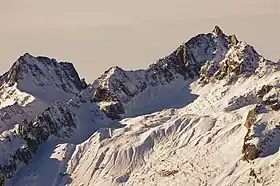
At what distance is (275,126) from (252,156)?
9837 millimetres

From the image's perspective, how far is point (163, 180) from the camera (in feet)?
627

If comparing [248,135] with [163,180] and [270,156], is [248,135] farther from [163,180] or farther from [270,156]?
[163,180]

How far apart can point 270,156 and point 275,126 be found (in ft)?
32.0

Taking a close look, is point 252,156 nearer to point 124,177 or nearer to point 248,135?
point 248,135

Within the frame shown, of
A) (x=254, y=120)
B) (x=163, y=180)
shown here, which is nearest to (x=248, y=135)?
(x=254, y=120)

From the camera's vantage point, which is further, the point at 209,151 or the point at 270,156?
the point at 209,151

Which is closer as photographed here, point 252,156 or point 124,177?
point 252,156

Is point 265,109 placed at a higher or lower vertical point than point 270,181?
higher

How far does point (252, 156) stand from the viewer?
184 meters

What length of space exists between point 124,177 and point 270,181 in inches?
1384

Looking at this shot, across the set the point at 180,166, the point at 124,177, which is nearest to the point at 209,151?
the point at 180,166

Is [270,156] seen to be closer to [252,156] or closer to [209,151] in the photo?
[252,156]

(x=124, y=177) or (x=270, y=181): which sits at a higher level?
(x=124, y=177)

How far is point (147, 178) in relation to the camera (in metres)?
193
